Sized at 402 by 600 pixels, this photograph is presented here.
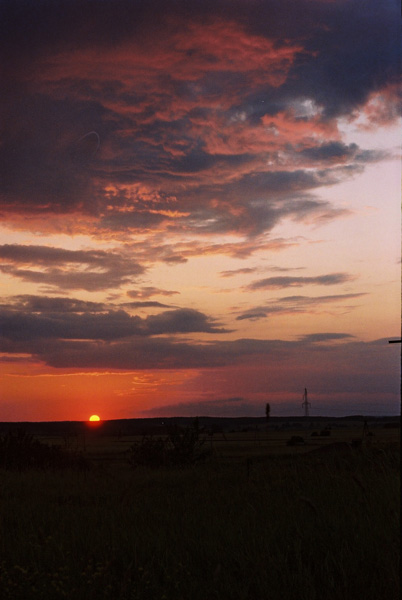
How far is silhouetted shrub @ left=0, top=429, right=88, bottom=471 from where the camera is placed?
31.6 m

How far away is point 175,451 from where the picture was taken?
107 ft

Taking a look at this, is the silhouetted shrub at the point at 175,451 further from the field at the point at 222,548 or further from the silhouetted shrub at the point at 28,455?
the field at the point at 222,548

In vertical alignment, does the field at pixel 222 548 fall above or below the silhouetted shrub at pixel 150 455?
above

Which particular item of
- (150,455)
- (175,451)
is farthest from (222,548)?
(150,455)

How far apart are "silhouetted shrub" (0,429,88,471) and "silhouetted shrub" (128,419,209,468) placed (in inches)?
116

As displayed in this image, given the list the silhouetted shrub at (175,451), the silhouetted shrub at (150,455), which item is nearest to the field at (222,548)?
the silhouetted shrub at (175,451)

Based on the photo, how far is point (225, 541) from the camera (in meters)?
8.69

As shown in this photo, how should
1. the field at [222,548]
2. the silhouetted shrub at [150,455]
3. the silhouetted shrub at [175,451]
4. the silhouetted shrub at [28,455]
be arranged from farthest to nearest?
the silhouetted shrub at [150,455]
the silhouetted shrub at [175,451]
the silhouetted shrub at [28,455]
the field at [222,548]

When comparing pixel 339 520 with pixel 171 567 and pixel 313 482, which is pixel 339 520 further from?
pixel 313 482

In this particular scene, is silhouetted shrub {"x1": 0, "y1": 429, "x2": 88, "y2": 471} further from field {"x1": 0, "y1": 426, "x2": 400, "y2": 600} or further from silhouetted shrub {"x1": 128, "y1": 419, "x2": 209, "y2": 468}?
field {"x1": 0, "y1": 426, "x2": 400, "y2": 600}

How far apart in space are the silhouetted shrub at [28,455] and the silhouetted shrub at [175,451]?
9.67 feet

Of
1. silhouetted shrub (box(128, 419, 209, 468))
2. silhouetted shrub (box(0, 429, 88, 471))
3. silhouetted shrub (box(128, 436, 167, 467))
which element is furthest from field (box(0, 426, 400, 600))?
silhouetted shrub (box(128, 436, 167, 467))

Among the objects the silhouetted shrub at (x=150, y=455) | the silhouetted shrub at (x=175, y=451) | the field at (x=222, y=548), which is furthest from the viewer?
the silhouetted shrub at (x=150, y=455)

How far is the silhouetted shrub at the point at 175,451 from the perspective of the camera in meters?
32.1
